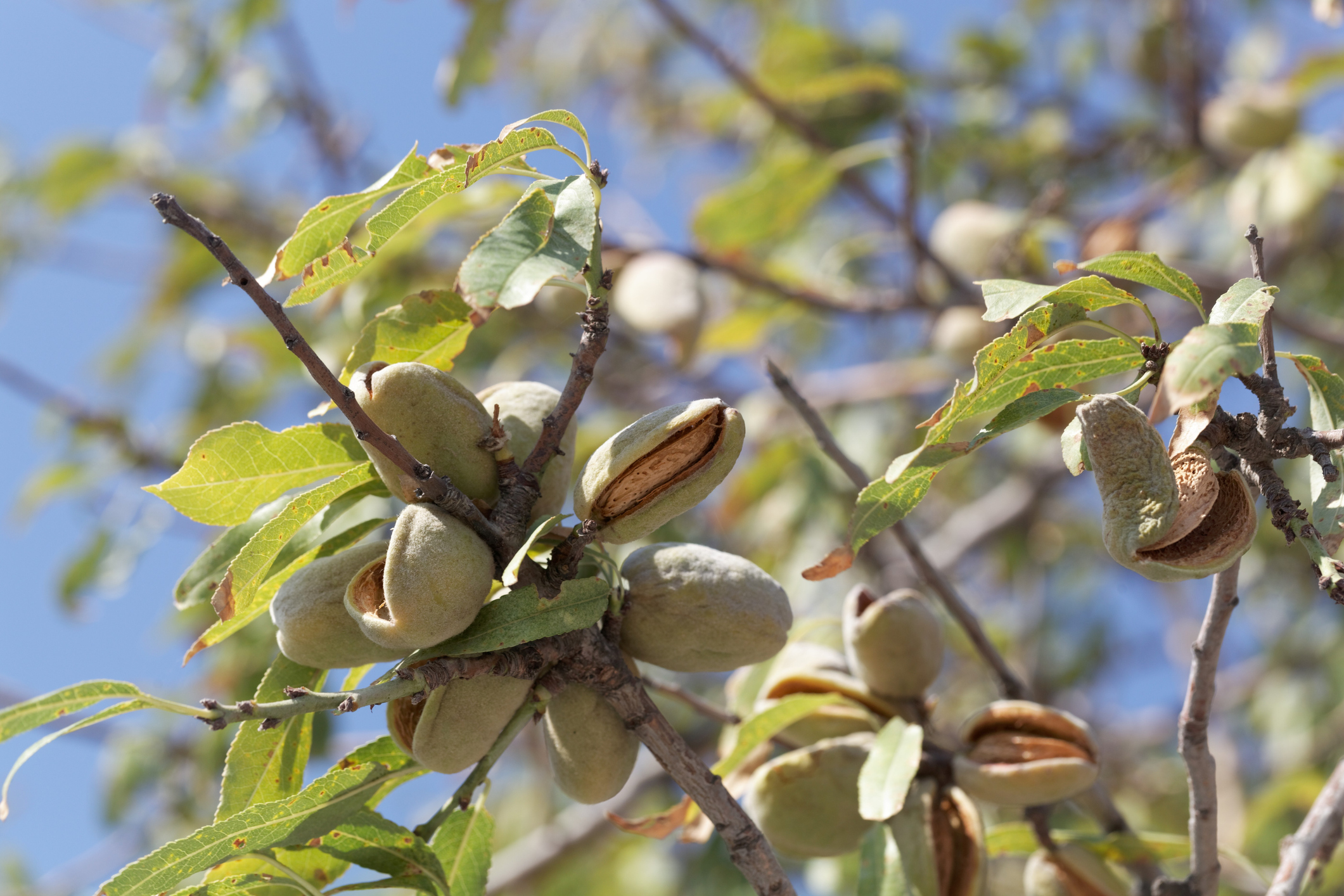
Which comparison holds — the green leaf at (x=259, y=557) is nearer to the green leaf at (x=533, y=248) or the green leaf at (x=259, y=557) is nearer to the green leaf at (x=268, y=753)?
the green leaf at (x=268, y=753)

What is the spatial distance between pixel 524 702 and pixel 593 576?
15 cm

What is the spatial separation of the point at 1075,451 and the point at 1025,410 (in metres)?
0.07

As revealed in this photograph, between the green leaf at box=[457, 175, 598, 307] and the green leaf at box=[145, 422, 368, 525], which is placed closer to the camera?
the green leaf at box=[457, 175, 598, 307]

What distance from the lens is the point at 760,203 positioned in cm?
304

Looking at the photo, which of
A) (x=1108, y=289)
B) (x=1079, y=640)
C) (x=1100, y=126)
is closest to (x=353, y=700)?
(x=1108, y=289)

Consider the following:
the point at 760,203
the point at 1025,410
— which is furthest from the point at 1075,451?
the point at 760,203

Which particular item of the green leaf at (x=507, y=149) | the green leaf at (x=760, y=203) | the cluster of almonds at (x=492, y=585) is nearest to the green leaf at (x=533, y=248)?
the green leaf at (x=507, y=149)

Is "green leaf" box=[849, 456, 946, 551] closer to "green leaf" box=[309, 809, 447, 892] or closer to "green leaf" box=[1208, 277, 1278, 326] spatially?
"green leaf" box=[1208, 277, 1278, 326]

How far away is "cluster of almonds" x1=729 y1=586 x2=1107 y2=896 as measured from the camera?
1478 mm

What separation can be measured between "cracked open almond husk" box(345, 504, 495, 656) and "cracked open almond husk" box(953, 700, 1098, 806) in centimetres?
81

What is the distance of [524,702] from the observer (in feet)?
3.80

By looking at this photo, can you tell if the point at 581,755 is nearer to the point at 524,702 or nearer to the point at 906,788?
the point at 524,702

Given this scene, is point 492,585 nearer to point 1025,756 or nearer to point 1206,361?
point 1206,361

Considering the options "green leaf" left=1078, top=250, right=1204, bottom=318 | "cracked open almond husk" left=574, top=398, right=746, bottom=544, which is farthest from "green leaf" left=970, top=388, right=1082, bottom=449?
"cracked open almond husk" left=574, top=398, right=746, bottom=544
